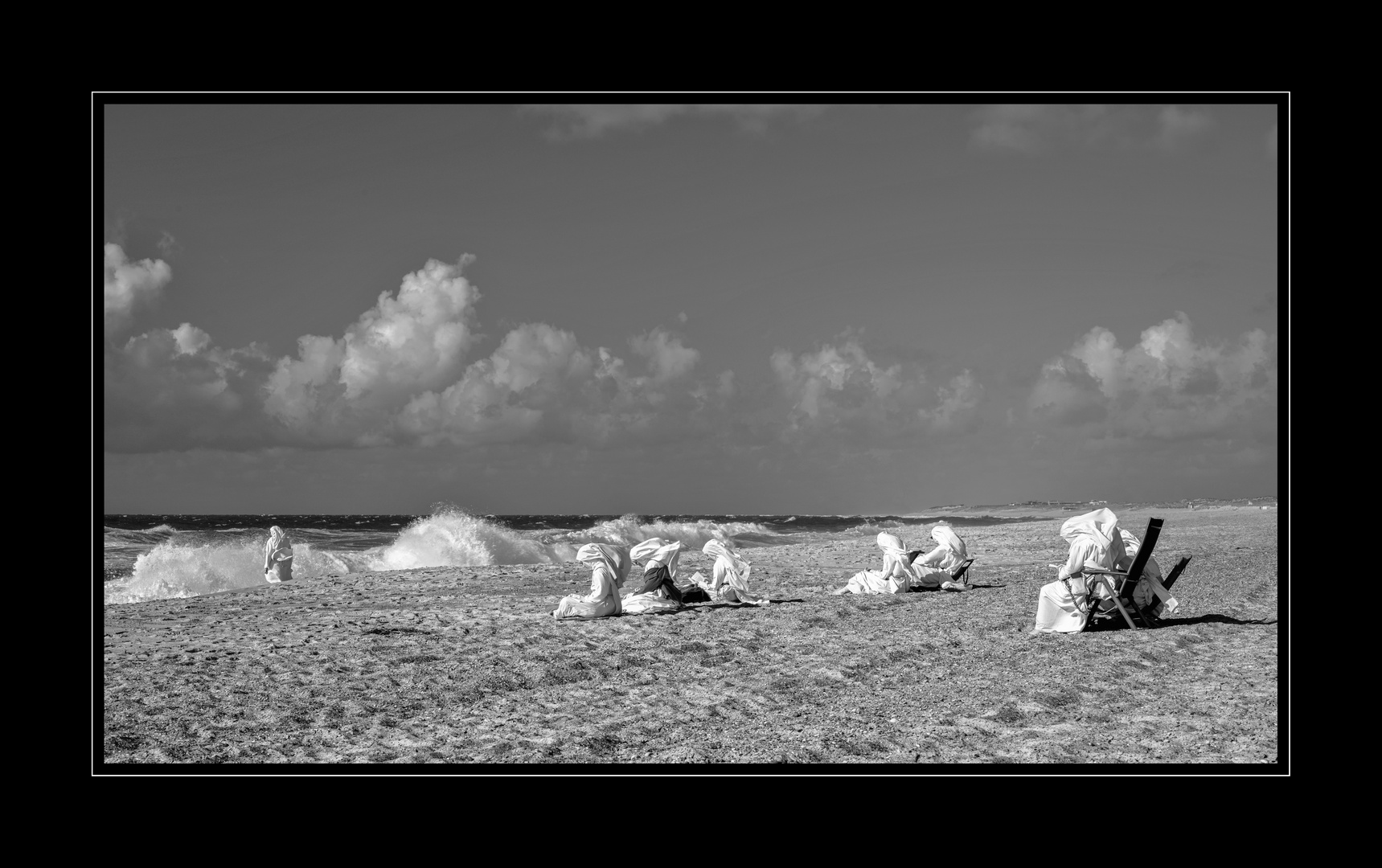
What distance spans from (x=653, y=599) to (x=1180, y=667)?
6.55m

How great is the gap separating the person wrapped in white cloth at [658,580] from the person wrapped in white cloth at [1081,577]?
470cm

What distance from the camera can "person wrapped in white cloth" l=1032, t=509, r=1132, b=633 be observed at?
1145 cm

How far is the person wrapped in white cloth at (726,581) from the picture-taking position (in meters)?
14.8

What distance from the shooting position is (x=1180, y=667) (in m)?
9.70

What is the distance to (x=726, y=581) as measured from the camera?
14844mm

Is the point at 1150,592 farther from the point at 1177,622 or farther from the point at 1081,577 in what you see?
the point at 1081,577

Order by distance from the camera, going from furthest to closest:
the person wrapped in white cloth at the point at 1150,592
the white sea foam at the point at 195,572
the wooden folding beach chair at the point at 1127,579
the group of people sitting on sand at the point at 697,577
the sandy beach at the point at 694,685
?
1. the white sea foam at the point at 195,572
2. the group of people sitting on sand at the point at 697,577
3. the person wrapped in white cloth at the point at 1150,592
4. the wooden folding beach chair at the point at 1127,579
5. the sandy beach at the point at 694,685

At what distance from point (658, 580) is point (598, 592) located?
3.79 ft

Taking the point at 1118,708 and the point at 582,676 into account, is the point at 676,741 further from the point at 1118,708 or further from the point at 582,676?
the point at 1118,708

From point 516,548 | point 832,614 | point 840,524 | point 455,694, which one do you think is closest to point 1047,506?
point 840,524

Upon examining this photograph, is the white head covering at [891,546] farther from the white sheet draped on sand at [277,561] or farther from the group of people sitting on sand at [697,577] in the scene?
the white sheet draped on sand at [277,561]

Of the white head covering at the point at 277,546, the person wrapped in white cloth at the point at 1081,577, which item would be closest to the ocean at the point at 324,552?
the white head covering at the point at 277,546
